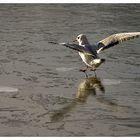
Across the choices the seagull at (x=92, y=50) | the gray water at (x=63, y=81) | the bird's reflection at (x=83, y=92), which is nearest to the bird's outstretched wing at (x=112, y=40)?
the seagull at (x=92, y=50)

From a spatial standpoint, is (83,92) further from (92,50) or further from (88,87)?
(92,50)

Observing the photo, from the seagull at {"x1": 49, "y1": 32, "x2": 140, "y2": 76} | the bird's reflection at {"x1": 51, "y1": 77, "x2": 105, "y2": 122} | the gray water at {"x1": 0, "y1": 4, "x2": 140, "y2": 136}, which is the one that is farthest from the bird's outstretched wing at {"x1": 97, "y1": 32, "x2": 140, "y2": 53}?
the bird's reflection at {"x1": 51, "y1": 77, "x2": 105, "y2": 122}

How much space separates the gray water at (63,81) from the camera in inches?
199

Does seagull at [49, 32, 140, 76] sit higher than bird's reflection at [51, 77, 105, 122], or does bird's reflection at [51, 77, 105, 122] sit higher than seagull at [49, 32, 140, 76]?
seagull at [49, 32, 140, 76]

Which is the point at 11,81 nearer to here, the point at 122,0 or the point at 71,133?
the point at 71,133

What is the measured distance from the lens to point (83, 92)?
6172mm

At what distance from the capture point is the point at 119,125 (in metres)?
5.02

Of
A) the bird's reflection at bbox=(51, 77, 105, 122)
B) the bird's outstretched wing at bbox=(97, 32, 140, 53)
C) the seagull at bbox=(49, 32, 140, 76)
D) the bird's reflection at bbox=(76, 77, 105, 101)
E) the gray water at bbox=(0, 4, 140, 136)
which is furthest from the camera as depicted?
the bird's outstretched wing at bbox=(97, 32, 140, 53)

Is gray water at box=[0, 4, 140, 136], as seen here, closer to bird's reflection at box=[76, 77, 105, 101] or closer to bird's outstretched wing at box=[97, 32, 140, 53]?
bird's reflection at box=[76, 77, 105, 101]

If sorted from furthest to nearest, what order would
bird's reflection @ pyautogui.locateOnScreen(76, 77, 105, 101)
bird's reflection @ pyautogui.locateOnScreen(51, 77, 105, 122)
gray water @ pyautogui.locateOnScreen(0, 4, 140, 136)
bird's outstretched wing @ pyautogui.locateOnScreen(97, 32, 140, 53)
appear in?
bird's outstretched wing @ pyautogui.locateOnScreen(97, 32, 140, 53) → bird's reflection @ pyautogui.locateOnScreen(76, 77, 105, 101) → bird's reflection @ pyautogui.locateOnScreen(51, 77, 105, 122) → gray water @ pyautogui.locateOnScreen(0, 4, 140, 136)

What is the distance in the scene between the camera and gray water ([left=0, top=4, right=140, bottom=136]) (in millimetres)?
5059

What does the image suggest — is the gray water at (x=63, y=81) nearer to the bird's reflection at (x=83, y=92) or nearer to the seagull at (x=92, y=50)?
the bird's reflection at (x=83, y=92)

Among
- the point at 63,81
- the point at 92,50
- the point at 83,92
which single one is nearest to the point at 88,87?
the point at 83,92

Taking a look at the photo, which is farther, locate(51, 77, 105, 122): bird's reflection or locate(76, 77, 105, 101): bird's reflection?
locate(76, 77, 105, 101): bird's reflection
